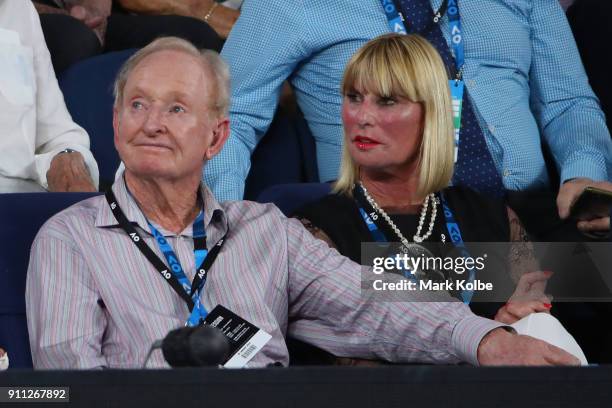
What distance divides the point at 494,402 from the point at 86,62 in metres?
1.98

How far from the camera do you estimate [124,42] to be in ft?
10.1

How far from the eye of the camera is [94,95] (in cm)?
274

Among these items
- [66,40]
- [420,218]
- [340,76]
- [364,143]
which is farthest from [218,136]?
[66,40]

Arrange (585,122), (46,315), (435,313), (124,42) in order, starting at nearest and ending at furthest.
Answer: (46,315) < (435,313) < (585,122) < (124,42)

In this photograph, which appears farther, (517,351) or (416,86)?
(416,86)

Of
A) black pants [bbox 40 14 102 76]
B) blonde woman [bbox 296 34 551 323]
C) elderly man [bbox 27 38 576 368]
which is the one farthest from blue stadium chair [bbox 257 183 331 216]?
black pants [bbox 40 14 102 76]

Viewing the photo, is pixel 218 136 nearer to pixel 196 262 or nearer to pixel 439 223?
pixel 196 262

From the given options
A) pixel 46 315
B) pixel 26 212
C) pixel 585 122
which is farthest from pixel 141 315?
pixel 585 122

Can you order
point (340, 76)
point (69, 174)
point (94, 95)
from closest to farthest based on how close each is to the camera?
1. point (69, 174)
2. point (340, 76)
3. point (94, 95)

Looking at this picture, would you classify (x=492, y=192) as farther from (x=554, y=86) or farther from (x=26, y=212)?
(x=26, y=212)

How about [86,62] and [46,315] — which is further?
[86,62]

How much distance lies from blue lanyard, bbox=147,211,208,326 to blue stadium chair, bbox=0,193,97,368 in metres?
0.23

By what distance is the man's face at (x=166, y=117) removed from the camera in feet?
5.97

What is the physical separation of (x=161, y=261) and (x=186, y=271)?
55mm
